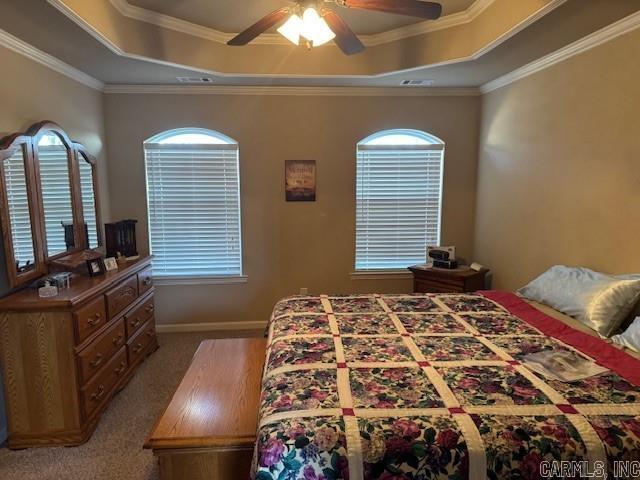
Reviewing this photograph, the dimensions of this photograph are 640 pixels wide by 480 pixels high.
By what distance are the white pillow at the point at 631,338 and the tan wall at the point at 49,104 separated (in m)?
3.55

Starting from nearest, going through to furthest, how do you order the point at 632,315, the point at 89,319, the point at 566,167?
the point at 632,315, the point at 89,319, the point at 566,167

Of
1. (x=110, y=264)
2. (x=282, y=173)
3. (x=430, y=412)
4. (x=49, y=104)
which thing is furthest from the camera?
(x=282, y=173)

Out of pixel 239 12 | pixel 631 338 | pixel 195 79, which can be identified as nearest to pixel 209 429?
pixel 631 338

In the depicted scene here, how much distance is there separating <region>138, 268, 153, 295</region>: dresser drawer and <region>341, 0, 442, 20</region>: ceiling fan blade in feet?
8.96

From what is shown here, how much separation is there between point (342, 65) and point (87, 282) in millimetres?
2742

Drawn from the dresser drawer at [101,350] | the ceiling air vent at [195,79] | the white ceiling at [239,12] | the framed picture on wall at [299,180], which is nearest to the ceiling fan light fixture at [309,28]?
the white ceiling at [239,12]

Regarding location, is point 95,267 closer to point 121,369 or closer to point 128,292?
point 128,292

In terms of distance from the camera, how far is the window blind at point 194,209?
398cm

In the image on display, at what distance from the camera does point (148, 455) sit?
2.32 meters

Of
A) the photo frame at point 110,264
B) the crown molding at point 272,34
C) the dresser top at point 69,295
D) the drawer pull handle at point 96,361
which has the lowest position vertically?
the drawer pull handle at point 96,361

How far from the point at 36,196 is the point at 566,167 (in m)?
3.72

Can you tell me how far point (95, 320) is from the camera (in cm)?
261

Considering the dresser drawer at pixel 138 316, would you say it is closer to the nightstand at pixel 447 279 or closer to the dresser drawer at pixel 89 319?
the dresser drawer at pixel 89 319

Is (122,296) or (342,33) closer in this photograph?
(342,33)
